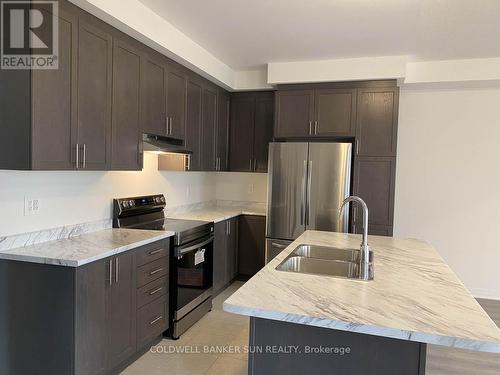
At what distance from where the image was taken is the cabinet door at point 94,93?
234 centimetres

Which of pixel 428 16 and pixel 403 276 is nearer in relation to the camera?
pixel 403 276

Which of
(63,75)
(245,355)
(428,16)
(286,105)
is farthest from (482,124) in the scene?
(63,75)

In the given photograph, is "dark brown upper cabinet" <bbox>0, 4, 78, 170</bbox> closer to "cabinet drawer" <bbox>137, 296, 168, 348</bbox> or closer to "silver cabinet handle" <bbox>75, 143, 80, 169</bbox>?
"silver cabinet handle" <bbox>75, 143, 80, 169</bbox>

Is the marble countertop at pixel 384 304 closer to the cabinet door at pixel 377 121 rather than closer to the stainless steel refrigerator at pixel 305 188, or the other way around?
the stainless steel refrigerator at pixel 305 188

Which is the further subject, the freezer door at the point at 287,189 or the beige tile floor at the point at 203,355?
the freezer door at the point at 287,189

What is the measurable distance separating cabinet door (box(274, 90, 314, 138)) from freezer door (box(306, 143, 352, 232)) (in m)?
0.34

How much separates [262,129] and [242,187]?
0.90 m

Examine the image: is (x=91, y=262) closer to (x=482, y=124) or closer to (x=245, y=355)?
(x=245, y=355)

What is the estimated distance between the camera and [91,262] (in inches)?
84.5

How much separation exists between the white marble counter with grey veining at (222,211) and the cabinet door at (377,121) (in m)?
1.46

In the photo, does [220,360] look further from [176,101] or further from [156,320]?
[176,101]

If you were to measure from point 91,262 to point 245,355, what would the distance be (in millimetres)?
1389

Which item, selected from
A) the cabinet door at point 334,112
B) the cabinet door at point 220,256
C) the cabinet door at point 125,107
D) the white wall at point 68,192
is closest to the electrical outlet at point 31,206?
the white wall at point 68,192

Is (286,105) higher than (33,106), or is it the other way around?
(286,105)
